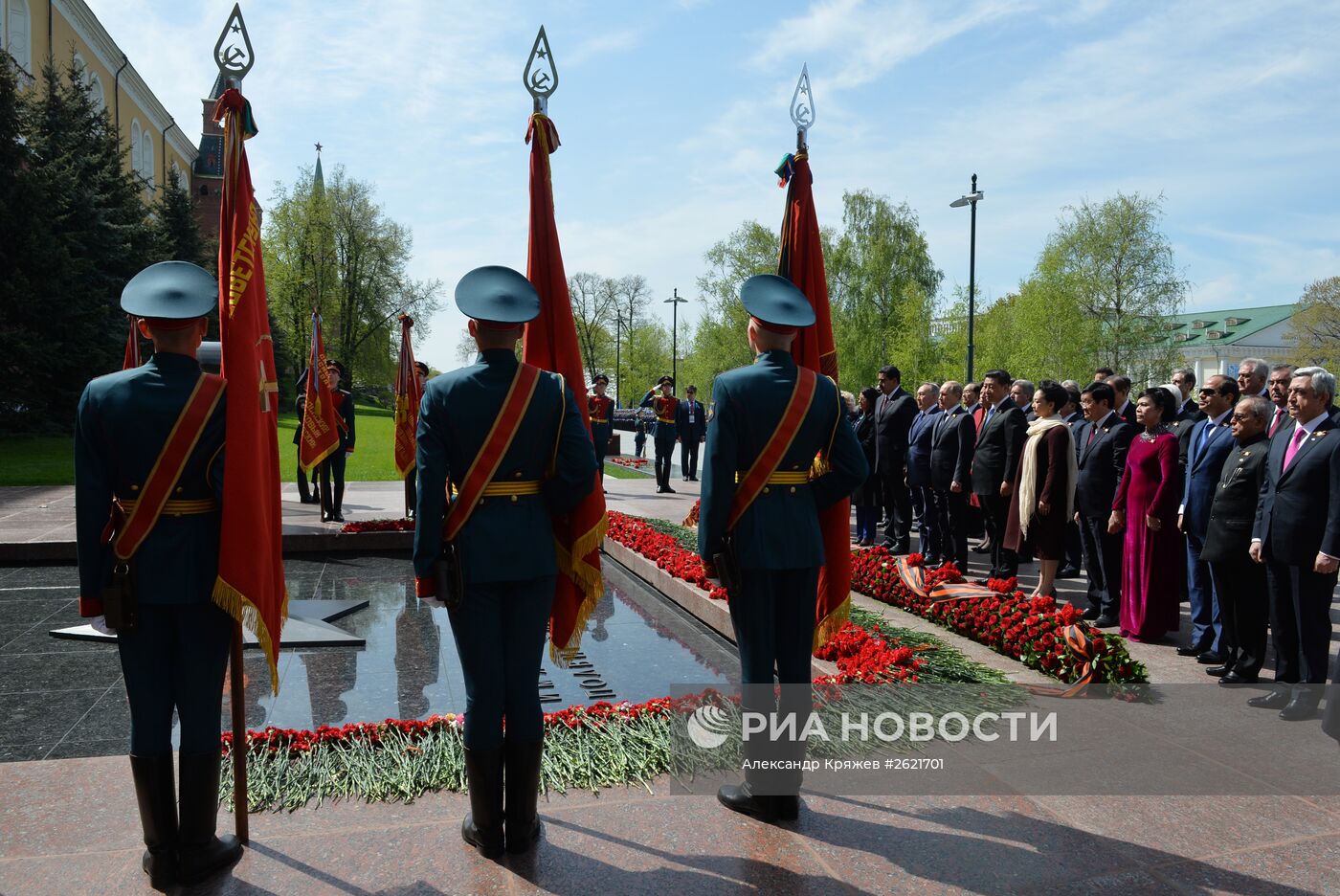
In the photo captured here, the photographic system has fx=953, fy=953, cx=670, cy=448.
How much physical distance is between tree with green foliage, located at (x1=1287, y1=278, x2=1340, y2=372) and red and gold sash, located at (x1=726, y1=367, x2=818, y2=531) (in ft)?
194

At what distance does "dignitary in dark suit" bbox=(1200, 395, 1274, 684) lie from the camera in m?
5.89

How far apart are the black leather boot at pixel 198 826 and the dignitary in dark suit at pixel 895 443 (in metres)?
8.60

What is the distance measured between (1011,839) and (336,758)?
9.87ft

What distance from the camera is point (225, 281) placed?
4031mm

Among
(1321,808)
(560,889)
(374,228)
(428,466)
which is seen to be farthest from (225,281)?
(374,228)

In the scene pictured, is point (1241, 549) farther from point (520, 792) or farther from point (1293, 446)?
point (520, 792)

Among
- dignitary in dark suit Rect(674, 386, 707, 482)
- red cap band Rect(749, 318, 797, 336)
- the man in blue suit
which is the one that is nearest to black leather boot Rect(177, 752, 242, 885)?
red cap band Rect(749, 318, 797, 336)

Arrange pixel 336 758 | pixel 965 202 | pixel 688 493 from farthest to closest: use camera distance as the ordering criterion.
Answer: pixel 965 202 < pixel 688 493 < pixel 336 758

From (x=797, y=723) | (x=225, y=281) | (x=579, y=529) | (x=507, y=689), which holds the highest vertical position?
(x=225, y=281)

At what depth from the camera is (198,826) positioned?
3506mm

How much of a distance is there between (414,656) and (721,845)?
3690 mm

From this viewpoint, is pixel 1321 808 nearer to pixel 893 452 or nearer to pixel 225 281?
pixel 225 281

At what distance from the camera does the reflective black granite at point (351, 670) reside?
17.6ft

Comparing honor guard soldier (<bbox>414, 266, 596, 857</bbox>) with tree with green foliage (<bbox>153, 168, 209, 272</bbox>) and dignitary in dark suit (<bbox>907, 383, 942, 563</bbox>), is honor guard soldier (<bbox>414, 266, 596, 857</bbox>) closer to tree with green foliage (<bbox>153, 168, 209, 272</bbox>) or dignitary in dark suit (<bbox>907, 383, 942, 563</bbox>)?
dignitary in dark suit (<bbox>907, 383, 942, 563</bbox>)
